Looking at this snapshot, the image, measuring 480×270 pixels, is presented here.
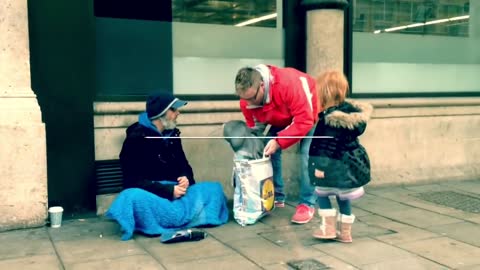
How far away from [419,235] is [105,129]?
3.05 m

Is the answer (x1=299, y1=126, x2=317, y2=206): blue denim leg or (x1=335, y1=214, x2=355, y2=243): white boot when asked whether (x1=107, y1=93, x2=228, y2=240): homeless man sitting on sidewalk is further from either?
(x1=335, y1=214, x2=355, y2=243): white boot

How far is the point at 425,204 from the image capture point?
600 cm

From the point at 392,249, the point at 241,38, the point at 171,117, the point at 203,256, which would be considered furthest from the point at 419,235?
the point at 241,38

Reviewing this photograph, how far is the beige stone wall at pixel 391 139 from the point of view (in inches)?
223

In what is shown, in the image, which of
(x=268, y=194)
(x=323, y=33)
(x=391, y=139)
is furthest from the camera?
(x=391, y=139)

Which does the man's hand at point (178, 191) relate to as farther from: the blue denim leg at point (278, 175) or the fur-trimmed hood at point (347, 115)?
the fur-trimmed hood at point (347, 115)

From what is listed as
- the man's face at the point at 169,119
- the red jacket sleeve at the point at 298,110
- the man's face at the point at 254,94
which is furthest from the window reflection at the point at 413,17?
the man's face at the point at 169,119

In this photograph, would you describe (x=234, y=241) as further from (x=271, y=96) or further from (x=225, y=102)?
(x=225, y=102)

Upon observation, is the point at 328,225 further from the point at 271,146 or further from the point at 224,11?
the point at 224,11

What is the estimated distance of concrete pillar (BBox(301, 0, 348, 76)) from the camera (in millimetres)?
6395

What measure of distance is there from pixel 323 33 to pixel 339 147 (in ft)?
7.77

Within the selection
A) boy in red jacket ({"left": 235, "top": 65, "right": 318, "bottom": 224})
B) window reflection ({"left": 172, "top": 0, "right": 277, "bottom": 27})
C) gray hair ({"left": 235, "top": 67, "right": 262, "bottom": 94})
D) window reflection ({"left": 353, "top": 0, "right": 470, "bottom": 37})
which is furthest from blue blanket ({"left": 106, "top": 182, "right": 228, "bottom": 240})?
window reflection ({"left": 353, "top": 0, "right": 470, "bottom": 37})

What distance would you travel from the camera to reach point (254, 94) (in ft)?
16.2

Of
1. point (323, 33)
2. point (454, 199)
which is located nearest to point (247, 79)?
point (323, 33)
